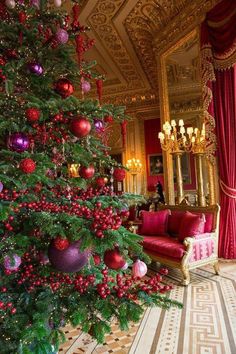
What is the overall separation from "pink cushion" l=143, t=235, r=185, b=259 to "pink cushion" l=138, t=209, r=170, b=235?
13 cm

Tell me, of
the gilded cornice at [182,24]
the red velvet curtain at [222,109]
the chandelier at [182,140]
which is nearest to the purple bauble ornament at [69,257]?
the red velvet curtain at [222,109]

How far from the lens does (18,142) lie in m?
1.47

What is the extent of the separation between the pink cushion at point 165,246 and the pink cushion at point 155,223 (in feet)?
0.43

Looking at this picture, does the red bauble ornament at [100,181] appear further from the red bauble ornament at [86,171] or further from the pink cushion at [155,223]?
the pink cushion at [155,223]

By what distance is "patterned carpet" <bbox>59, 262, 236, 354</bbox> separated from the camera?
2.31 m

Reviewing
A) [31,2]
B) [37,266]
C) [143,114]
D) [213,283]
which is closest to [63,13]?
[31,2]

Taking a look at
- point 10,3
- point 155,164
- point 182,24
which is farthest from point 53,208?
point 155,164

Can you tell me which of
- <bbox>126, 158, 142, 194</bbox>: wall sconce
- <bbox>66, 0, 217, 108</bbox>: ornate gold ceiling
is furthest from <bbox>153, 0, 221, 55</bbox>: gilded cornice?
<bbox>126, 158, 142, 194</bbox>: wall sconce

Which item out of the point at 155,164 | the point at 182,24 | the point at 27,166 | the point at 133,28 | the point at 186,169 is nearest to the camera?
the point at 27,166

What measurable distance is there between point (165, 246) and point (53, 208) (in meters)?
2.95

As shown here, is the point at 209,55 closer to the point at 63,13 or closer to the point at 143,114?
the point at 63,13

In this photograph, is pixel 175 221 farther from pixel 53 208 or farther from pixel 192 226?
pixel 53 208

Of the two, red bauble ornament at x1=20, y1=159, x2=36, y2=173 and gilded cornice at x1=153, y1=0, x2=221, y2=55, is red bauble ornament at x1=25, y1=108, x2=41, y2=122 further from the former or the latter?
gilded cornice at x1=153, y1=0, x2=221, y2=55

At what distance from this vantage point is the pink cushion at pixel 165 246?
385cm
